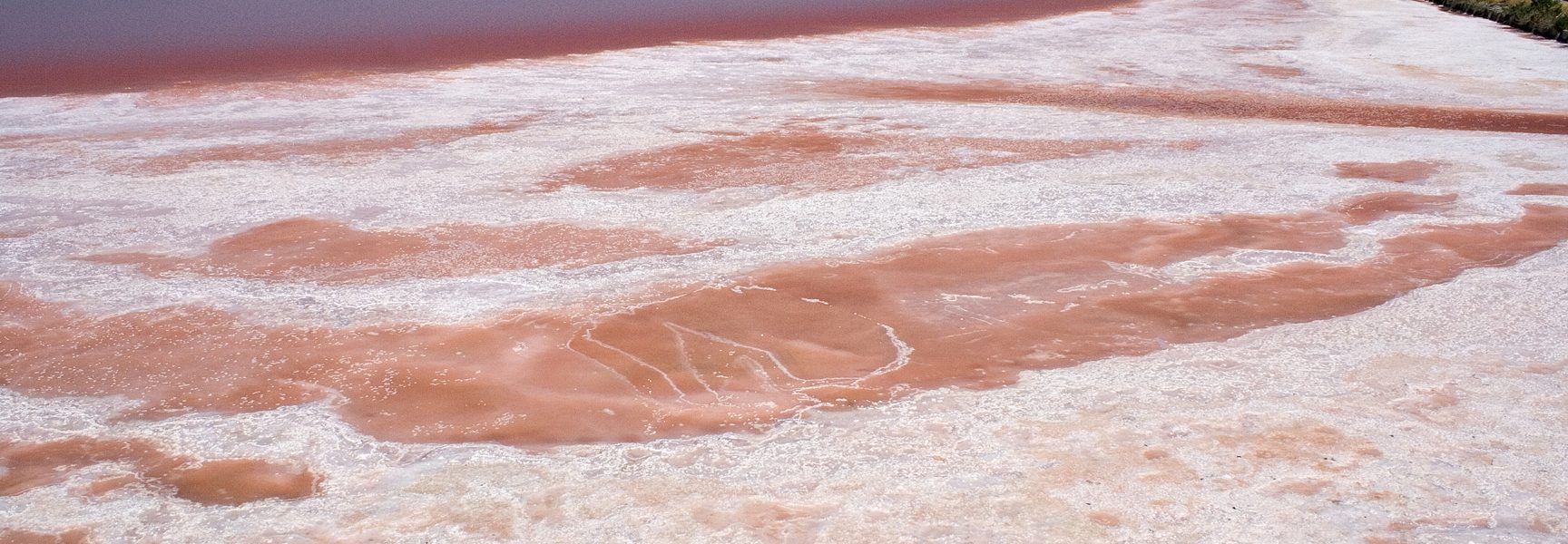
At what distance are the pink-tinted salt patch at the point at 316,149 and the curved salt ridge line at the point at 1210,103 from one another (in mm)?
4337

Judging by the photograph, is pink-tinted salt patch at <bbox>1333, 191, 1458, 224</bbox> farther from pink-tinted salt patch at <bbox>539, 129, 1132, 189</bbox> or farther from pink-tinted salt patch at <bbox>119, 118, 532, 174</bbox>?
pink-tinted salt patch at <bbox>119, 118, 532, 174</bbox>

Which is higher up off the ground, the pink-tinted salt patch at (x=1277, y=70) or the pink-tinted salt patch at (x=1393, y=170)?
the pink-tinted salt patch at (x=1277, y=70)

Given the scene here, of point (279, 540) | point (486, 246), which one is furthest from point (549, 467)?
point (486, 246)

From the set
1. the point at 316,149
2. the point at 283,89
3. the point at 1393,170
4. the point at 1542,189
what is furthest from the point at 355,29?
the point at 1542,189

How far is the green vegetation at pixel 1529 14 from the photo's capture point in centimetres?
1759

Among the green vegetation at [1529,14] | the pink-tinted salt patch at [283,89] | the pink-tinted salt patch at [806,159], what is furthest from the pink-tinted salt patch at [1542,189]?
the pink-tinted salt patch at [283,89]

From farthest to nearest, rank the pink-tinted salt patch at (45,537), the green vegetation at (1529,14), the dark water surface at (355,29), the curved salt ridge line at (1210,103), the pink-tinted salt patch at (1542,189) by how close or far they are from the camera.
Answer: the green vegetation at (1529,14) < the dark water surface at (355,29) < the curved salt ridge line at (1210,103) < the pink-tinted salt patch at (1542,189) < the pink-tinted salt patch at (45,537)

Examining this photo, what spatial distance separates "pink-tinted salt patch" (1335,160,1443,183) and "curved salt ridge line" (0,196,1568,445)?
161 cm

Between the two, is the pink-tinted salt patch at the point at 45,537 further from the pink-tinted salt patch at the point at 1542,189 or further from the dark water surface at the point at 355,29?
the dark water surface at the point at 355,29

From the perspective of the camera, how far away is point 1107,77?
Answer: 14531 mm

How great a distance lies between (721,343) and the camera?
5.82 meters

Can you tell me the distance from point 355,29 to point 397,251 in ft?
42.8

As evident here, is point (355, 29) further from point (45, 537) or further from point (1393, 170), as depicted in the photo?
point (45, 537)

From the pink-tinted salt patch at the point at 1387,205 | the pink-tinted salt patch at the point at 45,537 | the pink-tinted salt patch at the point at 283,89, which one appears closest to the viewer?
the pink-tinted salt patch at the point at 45,537
